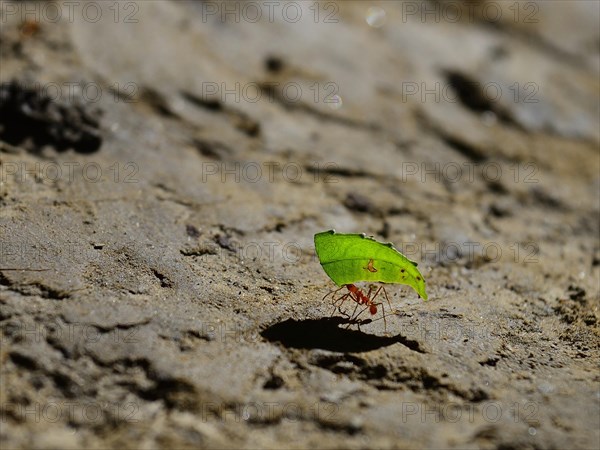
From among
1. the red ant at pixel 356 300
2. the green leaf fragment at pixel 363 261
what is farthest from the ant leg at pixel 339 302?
the green leaf fragment at pixel 363 261

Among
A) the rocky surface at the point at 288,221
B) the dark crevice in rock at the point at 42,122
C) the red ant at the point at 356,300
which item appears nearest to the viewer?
the rocky surface at the point at 288,221

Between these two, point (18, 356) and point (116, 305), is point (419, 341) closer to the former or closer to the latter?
point (116, 305)

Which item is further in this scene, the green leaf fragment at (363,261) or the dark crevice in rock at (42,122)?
the dark crevice in rock at (42,122)

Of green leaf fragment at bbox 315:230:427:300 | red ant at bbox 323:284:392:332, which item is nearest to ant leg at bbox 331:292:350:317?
red ant at bbox 323:284:392:332

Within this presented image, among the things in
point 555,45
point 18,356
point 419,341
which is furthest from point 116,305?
point 555,45

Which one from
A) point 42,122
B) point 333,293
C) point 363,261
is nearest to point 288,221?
point 333,293

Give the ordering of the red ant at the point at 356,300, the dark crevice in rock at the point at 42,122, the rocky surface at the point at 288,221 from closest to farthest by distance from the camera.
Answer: the rocky surface at the point at 288,221
the red ant at the point at 356,300
the dark crevice in rock at the point at 42,122

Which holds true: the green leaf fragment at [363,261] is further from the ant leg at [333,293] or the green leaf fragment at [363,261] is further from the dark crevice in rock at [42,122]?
the dark crevice in rock at [42,122]
